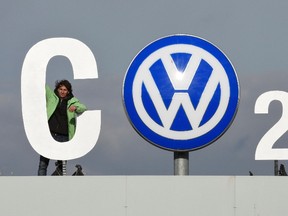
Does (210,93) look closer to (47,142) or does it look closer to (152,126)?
(152,126)

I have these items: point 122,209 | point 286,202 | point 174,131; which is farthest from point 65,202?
point 286,202

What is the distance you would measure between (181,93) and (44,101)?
207cm

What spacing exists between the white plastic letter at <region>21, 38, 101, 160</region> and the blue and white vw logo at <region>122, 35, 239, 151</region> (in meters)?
0.62

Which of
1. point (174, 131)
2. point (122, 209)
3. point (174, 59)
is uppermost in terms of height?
point (174, 59)

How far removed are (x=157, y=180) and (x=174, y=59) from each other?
Answer: 186cm

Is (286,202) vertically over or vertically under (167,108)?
under

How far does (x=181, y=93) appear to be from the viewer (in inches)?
665

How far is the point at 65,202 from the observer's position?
1645 centimetres

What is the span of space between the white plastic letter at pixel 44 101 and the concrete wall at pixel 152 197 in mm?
655

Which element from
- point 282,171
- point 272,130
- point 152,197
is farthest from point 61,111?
point 282,171

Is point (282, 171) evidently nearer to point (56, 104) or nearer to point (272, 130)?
point (272, 130)

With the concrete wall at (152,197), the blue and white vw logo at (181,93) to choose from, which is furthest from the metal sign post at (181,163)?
the concrete wall at (152,197)

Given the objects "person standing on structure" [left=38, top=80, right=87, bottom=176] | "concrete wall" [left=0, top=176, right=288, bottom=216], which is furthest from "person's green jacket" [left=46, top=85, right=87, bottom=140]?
"concrete wall" [left=0, top=176, right=288, bottom=216]

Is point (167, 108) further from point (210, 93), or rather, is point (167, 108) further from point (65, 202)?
point (65, 202)
